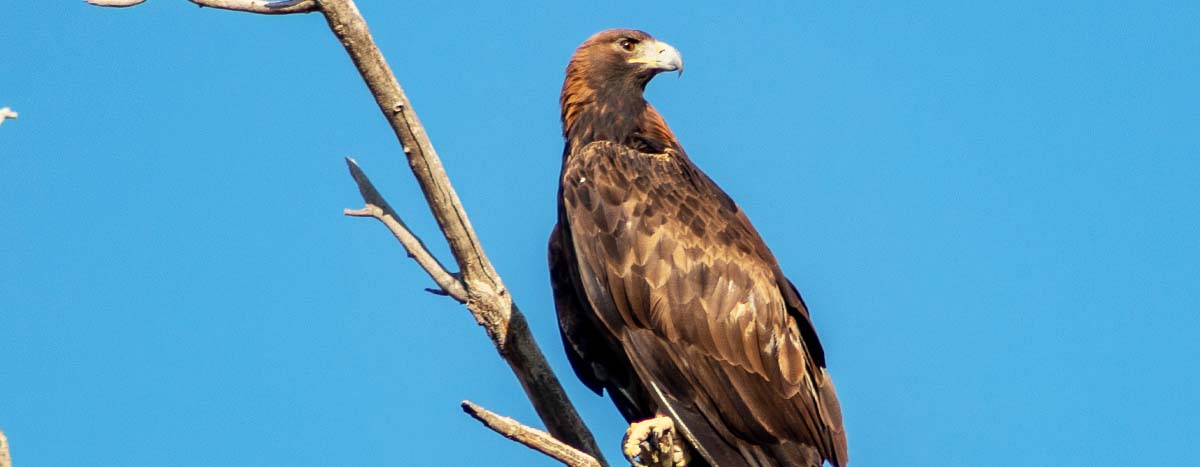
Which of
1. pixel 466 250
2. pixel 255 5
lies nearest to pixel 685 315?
pixel 466 250

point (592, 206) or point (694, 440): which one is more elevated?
point (592, 206)

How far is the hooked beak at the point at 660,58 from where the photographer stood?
8.09 metres

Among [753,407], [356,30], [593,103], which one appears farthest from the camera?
[593,103]

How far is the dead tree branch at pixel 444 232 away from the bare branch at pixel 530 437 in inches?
5.2

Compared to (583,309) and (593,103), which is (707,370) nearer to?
(583,309)

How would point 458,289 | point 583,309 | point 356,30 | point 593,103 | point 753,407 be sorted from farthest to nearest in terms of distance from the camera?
point 593,103, point 583,309, point 753,407, point 458,289, point 356,30

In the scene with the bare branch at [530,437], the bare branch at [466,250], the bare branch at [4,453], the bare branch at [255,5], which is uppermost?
the bare branch at [255,5]

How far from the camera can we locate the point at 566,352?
24.9ft

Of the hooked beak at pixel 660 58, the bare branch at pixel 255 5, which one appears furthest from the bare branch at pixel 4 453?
the hooked beak at pixel 660 58

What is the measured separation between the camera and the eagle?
689 cm

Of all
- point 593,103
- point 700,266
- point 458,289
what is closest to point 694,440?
point 700,266

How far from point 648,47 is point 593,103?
537mm

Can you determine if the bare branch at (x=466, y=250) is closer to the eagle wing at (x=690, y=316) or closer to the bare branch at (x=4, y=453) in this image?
Answer: the eagle wing at (x=690, y=316)

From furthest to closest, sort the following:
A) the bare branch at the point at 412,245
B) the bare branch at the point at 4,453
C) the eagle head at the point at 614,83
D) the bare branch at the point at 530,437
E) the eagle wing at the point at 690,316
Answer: the eagle head at the point at 614,83 < the eagle wing at the point at 690,316 < the bare branch at the point at 412,245 < the bare branch at the point at 530,437 < the bare branch at the point at 4,453
